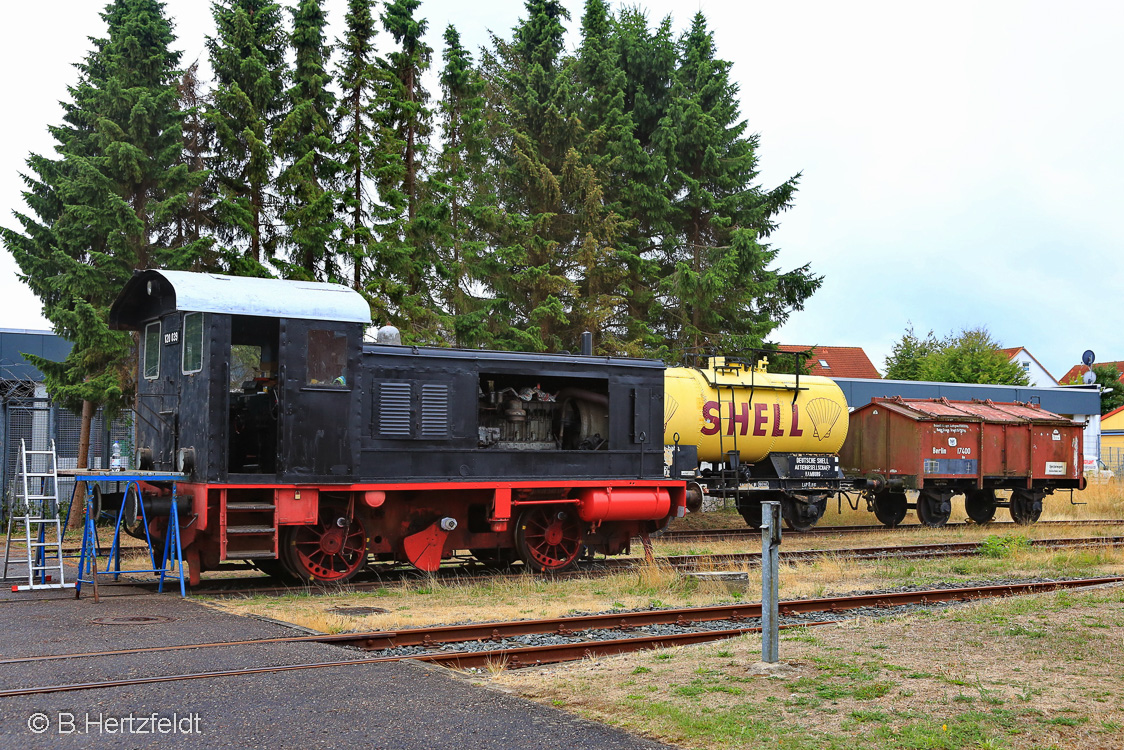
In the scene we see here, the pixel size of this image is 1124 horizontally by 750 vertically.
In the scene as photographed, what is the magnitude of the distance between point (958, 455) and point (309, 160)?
16268mm

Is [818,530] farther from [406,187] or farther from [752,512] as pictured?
[406,187]

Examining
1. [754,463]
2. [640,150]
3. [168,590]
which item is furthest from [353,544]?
[640,150]

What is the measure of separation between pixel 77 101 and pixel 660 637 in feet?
57.2

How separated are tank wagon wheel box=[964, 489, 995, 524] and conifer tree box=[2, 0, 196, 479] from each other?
20070mm

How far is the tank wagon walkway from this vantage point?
19.3 feet

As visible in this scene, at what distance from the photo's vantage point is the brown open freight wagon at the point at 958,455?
22.6 m

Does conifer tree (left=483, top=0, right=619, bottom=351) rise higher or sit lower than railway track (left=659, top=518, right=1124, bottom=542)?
higher

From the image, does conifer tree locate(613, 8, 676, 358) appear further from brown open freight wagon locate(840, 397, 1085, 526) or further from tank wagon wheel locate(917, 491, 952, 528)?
tank wagon wheel locate(917, 491, 952, 528)

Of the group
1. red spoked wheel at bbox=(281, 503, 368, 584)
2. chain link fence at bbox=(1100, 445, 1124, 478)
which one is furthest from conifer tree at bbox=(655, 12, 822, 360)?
chain link fence at bbox=(1100, 445, 1124, 478)

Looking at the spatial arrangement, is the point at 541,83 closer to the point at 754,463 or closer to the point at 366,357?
the point at 754,463

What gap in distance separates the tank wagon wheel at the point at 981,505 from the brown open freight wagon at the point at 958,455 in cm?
2

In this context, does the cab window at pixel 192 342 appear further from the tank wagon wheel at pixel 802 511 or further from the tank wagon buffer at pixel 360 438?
the tank wagon wheel at pixel 802 511

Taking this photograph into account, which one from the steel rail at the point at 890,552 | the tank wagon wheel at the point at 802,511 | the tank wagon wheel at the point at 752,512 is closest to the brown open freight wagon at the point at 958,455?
the tank wagon wheel at the point at 802,511

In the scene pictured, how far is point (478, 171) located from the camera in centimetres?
2697
